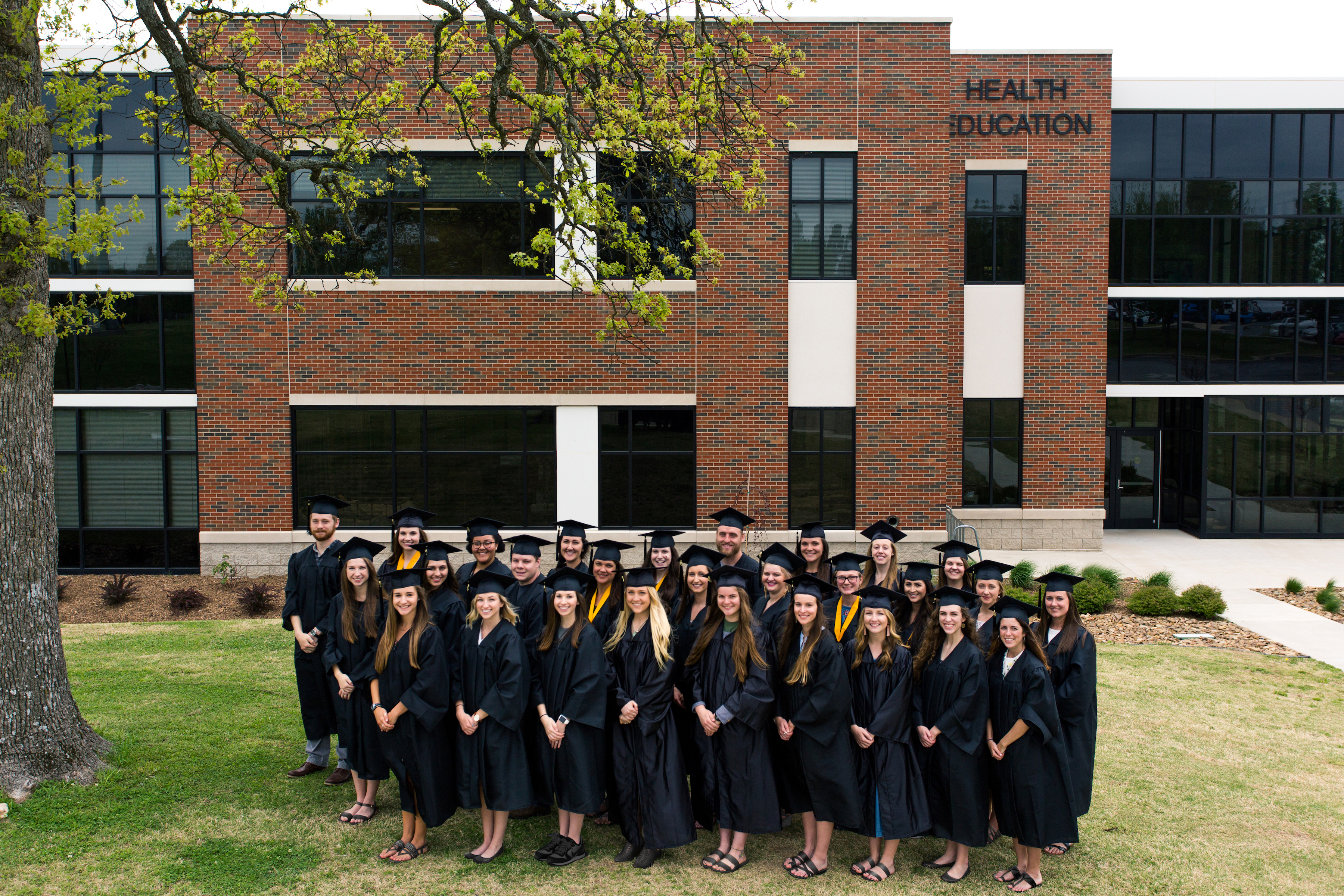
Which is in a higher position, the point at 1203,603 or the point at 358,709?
the point at 358,709

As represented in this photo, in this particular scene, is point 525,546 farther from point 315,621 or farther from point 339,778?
point 339,778

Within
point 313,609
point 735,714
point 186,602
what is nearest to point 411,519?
point 313,609

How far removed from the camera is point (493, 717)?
607cm

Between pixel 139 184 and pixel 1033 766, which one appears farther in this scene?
pixel 139 184

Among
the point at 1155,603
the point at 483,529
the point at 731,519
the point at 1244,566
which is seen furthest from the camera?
the point at 1244,566

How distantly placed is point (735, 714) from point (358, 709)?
264 cm

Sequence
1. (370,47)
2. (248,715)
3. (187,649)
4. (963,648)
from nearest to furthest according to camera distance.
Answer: (963,648)
(248,715)
(187,649)
(370,47)

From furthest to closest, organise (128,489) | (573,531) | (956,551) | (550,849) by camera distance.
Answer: (128,489), (573,531), (956,551), (550,849)

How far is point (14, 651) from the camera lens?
6.94 meters

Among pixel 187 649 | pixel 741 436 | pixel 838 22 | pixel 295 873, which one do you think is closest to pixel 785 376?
pixel 741 436

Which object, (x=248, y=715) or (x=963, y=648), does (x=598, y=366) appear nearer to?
(x=248, y=715)

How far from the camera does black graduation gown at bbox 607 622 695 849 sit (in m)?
6.16

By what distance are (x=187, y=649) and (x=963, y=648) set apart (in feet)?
31.8

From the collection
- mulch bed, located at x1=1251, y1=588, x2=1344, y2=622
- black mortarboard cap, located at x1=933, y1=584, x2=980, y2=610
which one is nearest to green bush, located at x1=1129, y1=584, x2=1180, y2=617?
mulch bed, located at x1=1251, y1=588, x2=1344, y2=622
